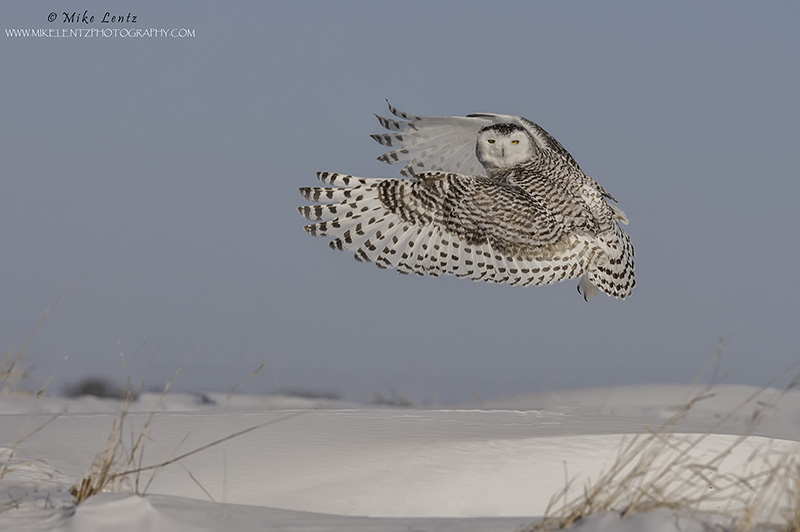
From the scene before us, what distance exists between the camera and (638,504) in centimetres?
264

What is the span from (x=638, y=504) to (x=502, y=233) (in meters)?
3.55

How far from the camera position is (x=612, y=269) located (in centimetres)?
655

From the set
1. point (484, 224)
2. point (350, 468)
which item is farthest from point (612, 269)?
point (350, 468)

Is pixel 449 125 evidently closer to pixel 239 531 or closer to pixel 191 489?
pixel 191 489

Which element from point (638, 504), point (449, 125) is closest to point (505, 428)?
point (638, 504)

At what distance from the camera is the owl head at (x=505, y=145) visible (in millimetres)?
6688

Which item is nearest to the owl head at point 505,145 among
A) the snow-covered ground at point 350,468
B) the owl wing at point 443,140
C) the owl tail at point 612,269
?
the owl wing at point 443,140

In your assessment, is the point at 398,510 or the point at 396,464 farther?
the point at 396,464

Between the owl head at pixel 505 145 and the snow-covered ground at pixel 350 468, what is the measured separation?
6.49ft

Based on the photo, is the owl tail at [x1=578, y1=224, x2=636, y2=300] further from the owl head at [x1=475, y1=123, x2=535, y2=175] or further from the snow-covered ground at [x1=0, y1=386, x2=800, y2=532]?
the snow-covered ground at [x1=0, y1=386, x2=800, y2=532]

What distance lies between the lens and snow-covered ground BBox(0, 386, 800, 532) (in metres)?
2.70

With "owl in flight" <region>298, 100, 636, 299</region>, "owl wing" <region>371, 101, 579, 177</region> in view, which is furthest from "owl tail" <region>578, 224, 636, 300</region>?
"owl wing" <region>371, 101, 579, 177</region>

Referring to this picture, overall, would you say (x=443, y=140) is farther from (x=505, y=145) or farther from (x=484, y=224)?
(x=484, y=224)

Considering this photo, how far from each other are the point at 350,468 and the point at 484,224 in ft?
8.10
